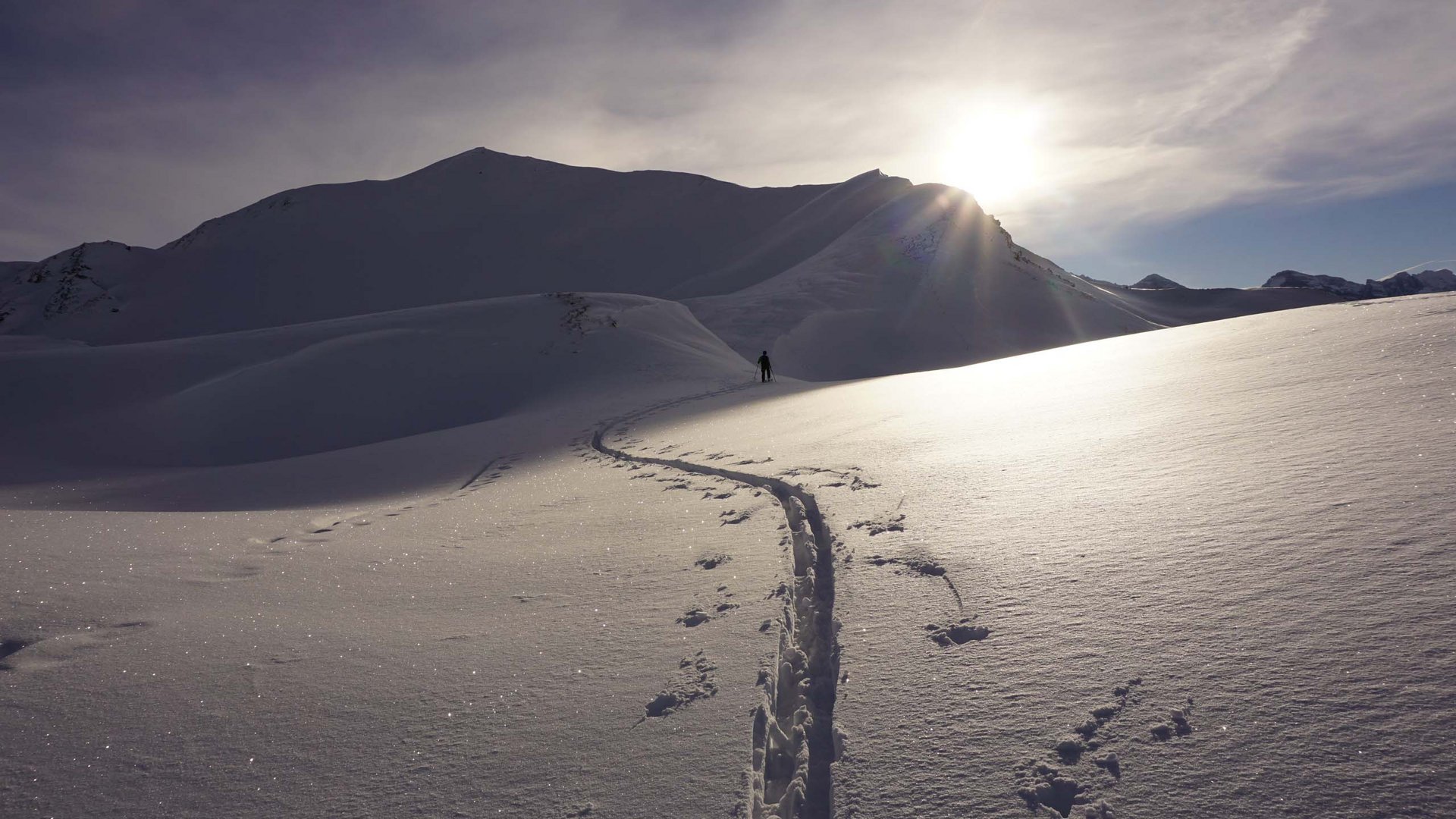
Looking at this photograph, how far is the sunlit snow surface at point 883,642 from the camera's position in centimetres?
225

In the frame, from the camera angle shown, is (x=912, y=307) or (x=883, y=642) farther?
(x=912, y=307)

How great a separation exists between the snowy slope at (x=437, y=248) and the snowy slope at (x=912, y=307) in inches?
868

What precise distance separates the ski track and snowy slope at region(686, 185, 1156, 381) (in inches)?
941

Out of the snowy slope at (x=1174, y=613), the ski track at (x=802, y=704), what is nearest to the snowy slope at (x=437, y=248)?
the snowy slope at (x=1174, y=613)

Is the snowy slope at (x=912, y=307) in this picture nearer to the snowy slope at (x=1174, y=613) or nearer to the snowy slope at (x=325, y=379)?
the snowy slope at (x=325, y=379)

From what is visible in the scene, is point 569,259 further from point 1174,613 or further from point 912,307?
point 1174,613

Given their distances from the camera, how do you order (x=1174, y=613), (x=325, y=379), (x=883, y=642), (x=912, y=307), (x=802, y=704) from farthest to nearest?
1. (x=912, y=307)
2. (x=325, y=379)
3. (x=883, y=642)
4. (x=802, y=704)
5. (x=1174, y=613)

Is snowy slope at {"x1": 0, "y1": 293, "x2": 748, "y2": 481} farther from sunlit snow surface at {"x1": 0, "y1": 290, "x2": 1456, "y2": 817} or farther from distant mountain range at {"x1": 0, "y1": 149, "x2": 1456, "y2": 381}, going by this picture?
distant mountain range at {"x1": 0, "y1": 149, "x2": 1456, "y2": 381}

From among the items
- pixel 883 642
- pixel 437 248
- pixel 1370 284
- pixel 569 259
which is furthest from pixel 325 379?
pixel 1370 284

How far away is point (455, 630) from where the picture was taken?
12.7ft

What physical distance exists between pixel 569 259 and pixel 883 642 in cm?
7265

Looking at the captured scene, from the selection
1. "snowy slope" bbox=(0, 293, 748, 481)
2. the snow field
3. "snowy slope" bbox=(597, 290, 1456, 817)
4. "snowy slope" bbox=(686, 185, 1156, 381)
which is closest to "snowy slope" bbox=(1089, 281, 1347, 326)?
"snowy slope" bbox=(686, 185, 1156, 381)

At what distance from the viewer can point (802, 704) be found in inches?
116

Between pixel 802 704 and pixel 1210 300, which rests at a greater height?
pixel 1210 300
